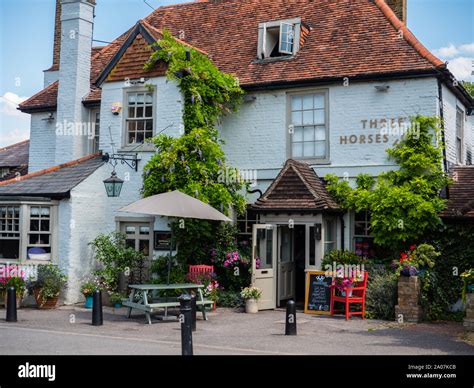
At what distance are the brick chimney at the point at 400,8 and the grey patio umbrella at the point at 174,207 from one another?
9652 mm

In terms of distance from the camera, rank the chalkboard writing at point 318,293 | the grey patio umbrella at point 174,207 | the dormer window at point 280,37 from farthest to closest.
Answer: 1. the dormer window at point 280,37
2. the chalkboard writing at point 318,293
3. the grey patio umbrella at point 174,207

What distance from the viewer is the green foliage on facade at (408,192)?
51.5ft

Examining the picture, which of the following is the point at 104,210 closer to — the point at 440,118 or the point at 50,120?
the point at 50,120

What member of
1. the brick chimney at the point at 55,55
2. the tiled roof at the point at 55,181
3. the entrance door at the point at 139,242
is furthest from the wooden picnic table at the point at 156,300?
the brick chimney at the point at 55,55

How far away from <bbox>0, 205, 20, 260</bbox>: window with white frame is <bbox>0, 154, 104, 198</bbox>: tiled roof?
1.64ft

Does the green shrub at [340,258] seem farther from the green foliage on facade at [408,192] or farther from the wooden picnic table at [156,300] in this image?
the wooden picnic table at [156,300]

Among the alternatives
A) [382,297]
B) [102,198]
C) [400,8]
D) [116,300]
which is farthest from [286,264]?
[400,8]

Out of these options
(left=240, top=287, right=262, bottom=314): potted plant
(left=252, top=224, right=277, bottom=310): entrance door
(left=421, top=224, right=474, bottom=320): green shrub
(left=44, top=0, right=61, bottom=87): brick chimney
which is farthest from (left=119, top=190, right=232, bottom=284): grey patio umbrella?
(left=44, top=0, right=61, bottom=87): brick chimney

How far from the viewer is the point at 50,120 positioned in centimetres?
2186

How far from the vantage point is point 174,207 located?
46.2 ft

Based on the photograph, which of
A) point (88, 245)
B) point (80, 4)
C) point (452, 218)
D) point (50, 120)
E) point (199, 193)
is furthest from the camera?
point (50, 120)

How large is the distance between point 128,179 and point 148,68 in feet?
10.3

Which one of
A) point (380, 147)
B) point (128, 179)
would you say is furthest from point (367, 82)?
point (128, 179)

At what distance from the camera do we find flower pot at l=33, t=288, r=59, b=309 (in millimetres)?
16531
